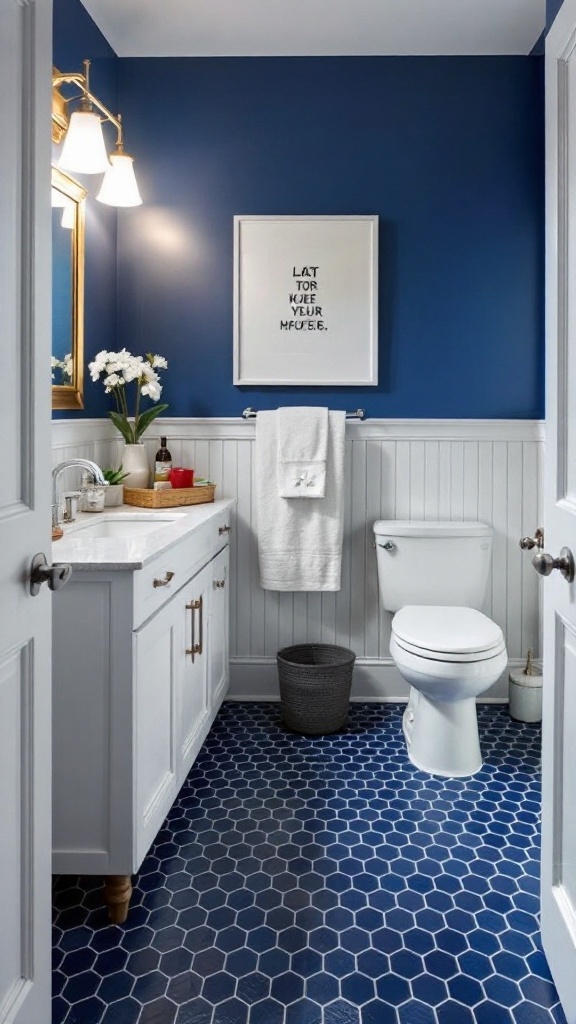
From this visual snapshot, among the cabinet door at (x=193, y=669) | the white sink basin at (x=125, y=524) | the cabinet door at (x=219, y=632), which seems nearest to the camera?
the cabinet door at (x=193, y=669)

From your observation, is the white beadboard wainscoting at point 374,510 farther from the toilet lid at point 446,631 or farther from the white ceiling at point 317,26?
the white ceiling at point 317,26

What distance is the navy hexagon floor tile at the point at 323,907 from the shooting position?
5.05 ft

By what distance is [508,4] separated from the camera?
2.76m

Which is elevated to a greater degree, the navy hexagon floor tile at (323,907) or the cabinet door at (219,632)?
the cabinet door at (219,632)

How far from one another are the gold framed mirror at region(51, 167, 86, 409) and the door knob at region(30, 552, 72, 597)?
1.44 meters

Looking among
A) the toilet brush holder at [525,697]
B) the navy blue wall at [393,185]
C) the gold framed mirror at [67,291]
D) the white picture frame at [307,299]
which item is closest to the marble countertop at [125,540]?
the gold framed mirror at [67,291]

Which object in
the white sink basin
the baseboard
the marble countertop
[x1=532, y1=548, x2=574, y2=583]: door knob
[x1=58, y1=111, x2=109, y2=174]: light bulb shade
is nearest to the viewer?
[x1=532, y1=548, x2=574, y2=583]: door knob

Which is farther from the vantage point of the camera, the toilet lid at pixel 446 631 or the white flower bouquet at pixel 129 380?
the white flower bouquet at pixel 129 380

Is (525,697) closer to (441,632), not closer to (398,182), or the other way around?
(441,632)

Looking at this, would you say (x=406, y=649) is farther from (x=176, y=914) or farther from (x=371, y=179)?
(x=371, y=179)

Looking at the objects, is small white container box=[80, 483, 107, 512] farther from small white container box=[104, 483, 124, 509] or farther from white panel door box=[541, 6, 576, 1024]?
white panel door box=[541, 6, 576, 1024]

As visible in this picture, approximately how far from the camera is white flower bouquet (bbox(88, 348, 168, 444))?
285 centimetres

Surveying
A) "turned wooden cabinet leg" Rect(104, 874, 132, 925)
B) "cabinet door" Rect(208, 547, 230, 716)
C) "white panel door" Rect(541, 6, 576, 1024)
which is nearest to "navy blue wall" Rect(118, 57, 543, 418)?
"cabinet door" Rect(208, 547, 230, 716)

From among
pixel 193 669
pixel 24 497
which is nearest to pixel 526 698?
pixel 193 669
